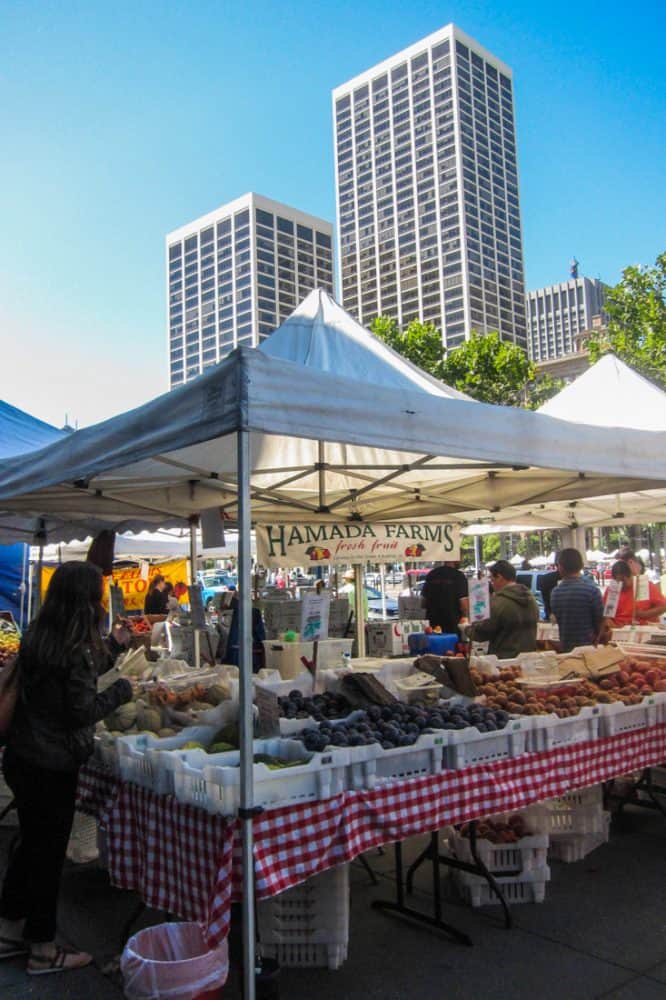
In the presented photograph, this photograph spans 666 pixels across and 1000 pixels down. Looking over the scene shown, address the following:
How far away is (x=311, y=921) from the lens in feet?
10.9

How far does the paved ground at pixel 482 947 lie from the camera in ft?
10.3

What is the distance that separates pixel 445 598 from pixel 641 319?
14.9 metres

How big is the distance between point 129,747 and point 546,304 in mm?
188933

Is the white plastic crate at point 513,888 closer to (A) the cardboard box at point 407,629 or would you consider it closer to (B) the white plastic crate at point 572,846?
(B) the white plastic crate at point 572,846

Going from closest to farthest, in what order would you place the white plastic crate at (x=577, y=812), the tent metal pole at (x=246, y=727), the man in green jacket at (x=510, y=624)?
the tent metal pole at (x=246, y=727) → the white plastic crate at (x=577, y=812) → the man in green jacket at (x=510, y=624)

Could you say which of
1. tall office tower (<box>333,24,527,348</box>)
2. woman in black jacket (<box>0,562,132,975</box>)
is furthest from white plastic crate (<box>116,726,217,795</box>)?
tall office tower (<box>333,24,527,348</box>)

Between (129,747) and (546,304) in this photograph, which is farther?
(546,304)

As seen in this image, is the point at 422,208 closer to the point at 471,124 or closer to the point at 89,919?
the point at 471,124

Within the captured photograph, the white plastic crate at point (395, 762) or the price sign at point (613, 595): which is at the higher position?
the price sign at point (613, 595)

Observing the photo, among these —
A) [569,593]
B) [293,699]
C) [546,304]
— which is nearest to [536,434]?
[293,699]

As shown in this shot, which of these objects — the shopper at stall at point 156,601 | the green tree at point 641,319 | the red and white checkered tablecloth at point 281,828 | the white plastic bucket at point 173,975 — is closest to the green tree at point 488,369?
the green tree at point 641,319

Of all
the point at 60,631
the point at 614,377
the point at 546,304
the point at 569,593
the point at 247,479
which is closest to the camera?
the point at 247,479

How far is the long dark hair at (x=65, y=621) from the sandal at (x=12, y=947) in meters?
1.26

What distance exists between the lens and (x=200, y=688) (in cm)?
486
